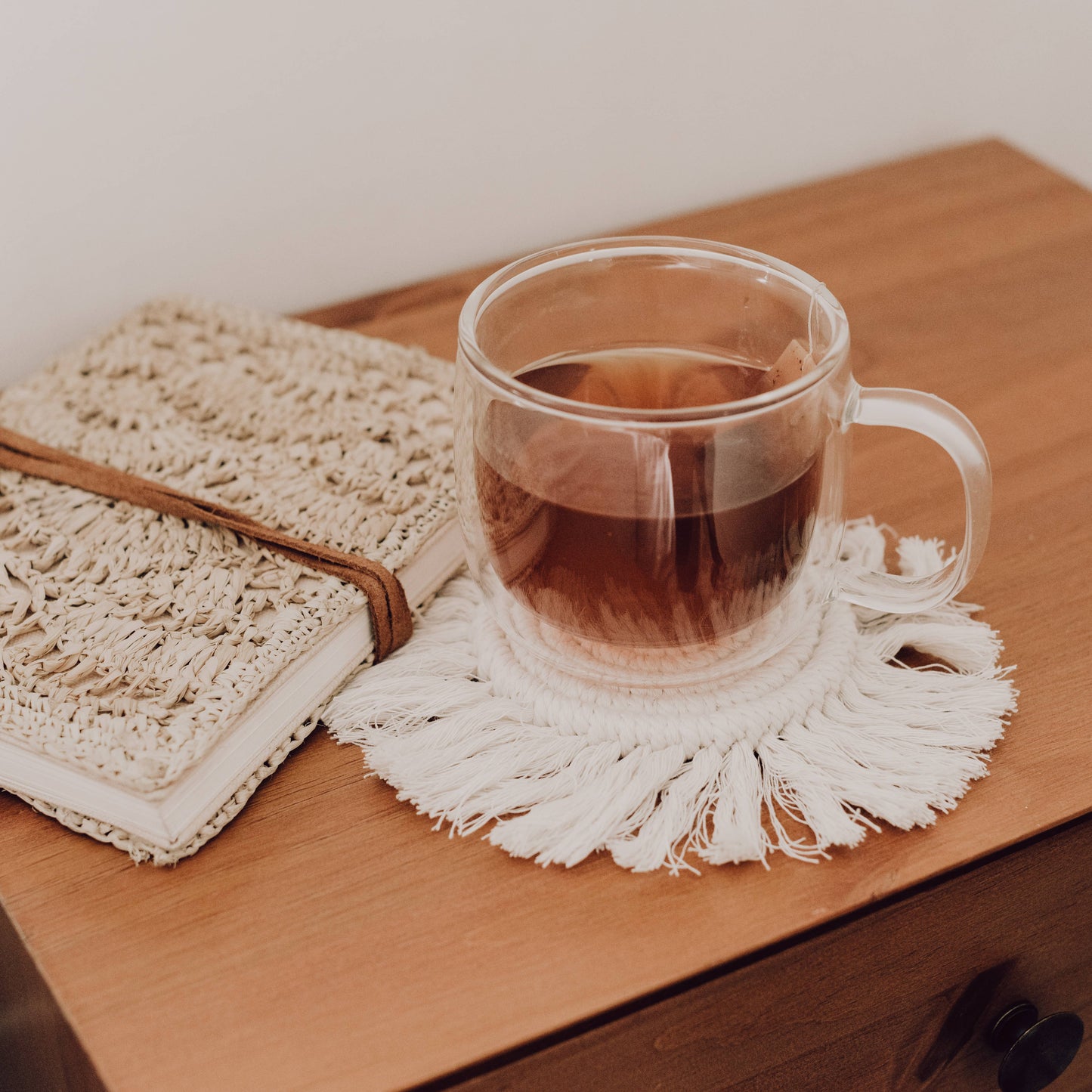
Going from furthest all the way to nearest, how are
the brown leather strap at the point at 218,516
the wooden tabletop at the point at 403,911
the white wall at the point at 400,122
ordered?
the white wall at the point at 400,122 → the brown leather strap at the point at 218,516 → the wooden tabletop at the point at 403,911

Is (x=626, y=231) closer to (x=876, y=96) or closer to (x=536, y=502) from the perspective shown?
(x=876, y=96)

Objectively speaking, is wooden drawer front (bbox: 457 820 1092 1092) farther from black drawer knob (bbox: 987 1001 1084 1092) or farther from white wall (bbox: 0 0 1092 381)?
white wall (bbox: 0 0 1092 381)

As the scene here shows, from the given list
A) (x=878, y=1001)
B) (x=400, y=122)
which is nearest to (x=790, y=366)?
Result: (x=878, y=1001)

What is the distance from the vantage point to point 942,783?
1.45ft

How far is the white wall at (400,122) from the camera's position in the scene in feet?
2.21

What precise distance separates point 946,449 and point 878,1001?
0.76ft

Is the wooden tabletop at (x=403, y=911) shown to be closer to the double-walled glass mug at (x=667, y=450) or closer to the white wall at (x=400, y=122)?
the double-walled glass mug at (x=667, y=450)

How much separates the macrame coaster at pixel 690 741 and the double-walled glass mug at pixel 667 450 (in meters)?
0.02

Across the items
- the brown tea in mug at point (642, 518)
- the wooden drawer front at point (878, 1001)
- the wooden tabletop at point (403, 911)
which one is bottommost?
the wooden drawer front at point (878, 1001)

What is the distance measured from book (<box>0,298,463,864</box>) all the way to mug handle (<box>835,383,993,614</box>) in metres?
0.21

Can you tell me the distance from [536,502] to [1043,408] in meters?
0.39

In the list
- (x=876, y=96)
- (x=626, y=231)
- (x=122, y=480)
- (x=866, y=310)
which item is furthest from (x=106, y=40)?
(x=876, y=96)

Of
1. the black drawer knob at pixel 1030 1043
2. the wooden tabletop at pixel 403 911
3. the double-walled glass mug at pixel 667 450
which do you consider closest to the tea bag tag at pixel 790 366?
the double-walled glass mug at pixel 667 450

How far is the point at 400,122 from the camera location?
2.49ft
